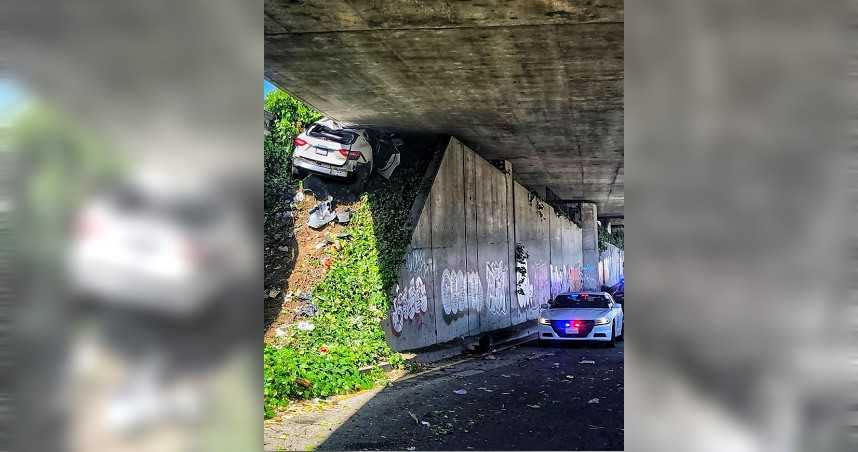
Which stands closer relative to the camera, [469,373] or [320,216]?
[469,373]

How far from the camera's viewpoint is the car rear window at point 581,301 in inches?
712

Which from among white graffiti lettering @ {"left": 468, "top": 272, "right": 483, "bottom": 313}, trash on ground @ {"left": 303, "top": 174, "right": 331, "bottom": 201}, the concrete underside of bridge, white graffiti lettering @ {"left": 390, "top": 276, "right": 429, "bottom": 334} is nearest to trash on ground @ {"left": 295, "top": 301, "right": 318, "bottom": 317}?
white graffiti lettering @ {"left": 390, "top": 276, "right": 429, "bottom": 334}

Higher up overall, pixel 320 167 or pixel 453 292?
pixel 320 167

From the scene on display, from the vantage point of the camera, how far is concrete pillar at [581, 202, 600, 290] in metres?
45.6

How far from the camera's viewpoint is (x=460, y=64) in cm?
1184

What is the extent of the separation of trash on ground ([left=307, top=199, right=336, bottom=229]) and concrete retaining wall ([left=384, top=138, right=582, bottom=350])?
2.64 meters

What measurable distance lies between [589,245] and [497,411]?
39.7 m

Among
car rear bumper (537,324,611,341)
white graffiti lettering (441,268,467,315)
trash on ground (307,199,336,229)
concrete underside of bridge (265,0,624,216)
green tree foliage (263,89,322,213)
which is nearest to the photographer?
concrete underside of bridge (265,0,624,216)

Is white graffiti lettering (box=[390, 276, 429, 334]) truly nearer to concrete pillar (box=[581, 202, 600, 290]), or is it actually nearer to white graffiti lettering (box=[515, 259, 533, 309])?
white graffiti lettering (box=[515, 259, 533, 309])

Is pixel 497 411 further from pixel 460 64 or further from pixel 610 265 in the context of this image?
pixel 610 265

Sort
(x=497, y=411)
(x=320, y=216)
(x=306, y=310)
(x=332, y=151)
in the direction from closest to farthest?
(x=497, y=411) → (x=306, y=310) → (x=320, y=216) → (x=332, y=151)
